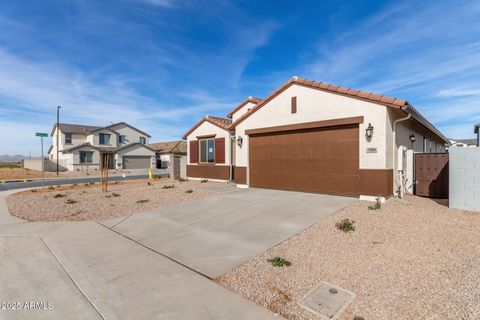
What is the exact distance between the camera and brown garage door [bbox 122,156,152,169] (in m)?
34.6

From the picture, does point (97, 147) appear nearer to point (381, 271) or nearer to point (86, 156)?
point (86, 156)

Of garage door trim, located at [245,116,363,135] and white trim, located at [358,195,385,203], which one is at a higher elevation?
garage door trim, located at [245,116,363,135]

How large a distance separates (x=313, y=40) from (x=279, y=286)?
12.9 meters

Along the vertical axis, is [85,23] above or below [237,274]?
above

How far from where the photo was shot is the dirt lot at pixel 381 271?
8.58ft

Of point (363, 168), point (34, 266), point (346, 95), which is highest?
point (346, 95)

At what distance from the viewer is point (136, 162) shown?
35750 millimetres

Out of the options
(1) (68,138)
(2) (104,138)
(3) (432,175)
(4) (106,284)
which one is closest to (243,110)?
(3) (432,175)

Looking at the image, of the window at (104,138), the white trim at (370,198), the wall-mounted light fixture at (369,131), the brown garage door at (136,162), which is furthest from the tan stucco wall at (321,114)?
the window at (104,138)

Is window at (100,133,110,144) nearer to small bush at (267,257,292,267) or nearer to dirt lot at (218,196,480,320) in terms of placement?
dirt lot at (218,196,480,320)

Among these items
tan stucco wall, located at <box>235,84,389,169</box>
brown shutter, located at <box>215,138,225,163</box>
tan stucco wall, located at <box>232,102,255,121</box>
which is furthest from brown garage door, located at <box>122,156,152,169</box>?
tan stucco wall, located at <box>235,84,389,169</box>

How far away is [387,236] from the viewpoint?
479cm

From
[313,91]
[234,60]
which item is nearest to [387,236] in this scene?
[313,91]

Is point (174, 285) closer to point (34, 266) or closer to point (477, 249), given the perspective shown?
point (34, 266)
